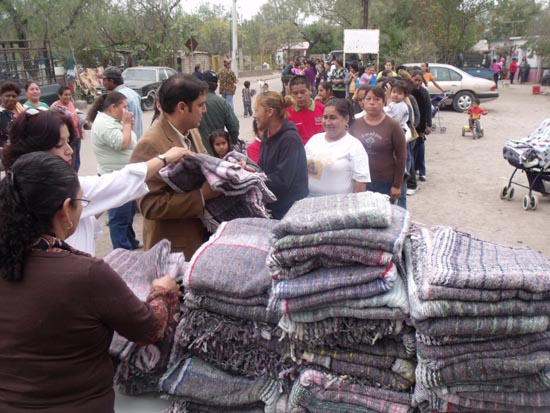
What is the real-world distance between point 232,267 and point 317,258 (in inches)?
12.8

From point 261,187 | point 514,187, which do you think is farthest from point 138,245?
point 514,187

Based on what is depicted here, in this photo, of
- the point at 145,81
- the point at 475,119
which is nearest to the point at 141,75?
the point at 145,81

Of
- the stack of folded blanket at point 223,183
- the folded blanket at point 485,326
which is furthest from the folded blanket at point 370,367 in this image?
the stack of folded blanket at point 223,183

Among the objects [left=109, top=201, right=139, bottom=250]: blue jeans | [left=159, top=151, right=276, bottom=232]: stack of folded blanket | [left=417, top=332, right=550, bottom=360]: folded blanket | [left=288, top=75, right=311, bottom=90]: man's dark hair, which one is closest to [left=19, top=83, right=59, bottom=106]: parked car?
[left=109, top=201, right=139, bottom=250]: blue jeans

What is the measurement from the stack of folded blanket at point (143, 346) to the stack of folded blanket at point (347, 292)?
51 cm

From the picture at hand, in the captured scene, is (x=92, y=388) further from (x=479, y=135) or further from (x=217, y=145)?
(x=479, y=135)

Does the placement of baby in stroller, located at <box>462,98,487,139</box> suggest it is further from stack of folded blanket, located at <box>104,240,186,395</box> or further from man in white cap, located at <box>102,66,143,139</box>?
stack of folded blanket, located at <box>104,240,186,395</box>

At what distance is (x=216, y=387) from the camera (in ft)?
5.80

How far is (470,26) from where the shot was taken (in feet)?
92.1

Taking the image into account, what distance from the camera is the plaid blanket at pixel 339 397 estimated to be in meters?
1.62

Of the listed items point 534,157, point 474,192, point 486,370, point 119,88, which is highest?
point 119,88

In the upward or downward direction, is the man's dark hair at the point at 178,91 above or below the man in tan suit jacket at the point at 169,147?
above

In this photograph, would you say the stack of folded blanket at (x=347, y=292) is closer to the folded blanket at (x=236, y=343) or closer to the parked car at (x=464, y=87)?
the folded blanket at (x=236, y=343)

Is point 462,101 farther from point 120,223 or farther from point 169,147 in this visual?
point 169,147
